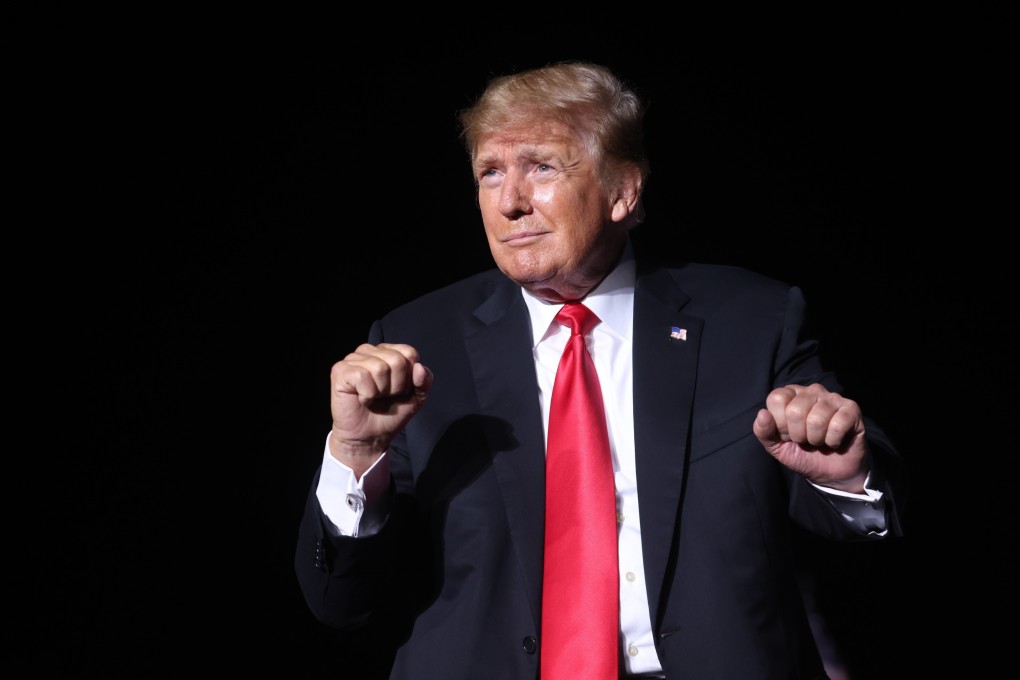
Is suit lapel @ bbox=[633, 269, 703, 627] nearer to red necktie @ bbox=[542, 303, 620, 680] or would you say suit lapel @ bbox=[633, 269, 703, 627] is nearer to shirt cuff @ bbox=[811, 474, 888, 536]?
red necktie @ bbox=[542, 303, 620, 680]

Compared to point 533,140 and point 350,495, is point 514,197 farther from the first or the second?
point 350,495

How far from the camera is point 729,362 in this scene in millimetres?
1941

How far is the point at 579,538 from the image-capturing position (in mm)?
1805

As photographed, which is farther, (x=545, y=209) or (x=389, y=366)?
(x=545, y=209)

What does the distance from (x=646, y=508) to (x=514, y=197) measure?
58 centimetres

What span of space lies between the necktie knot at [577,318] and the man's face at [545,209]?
0.03 meters

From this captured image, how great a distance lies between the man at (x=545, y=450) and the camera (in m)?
1.76

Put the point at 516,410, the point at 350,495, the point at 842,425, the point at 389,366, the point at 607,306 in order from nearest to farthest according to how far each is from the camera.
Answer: the point at 842,425, the point at 389,366, the point at 350,495, the point at 516,410, the point at 607,306

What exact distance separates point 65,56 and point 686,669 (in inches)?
70.4

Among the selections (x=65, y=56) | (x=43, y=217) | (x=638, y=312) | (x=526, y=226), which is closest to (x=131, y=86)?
(x=65, y=56)

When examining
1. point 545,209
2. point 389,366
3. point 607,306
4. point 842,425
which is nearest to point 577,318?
point 607,306

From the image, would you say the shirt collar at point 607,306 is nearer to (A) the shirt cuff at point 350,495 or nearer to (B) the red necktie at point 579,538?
(B) the red necktie at point 579,538

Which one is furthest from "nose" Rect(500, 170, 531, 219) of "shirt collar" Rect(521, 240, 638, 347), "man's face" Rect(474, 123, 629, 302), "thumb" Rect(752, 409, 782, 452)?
"thumb" Rect(752, 409, 782, 452)

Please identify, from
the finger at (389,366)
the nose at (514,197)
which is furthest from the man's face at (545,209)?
the finger at (389,366)
